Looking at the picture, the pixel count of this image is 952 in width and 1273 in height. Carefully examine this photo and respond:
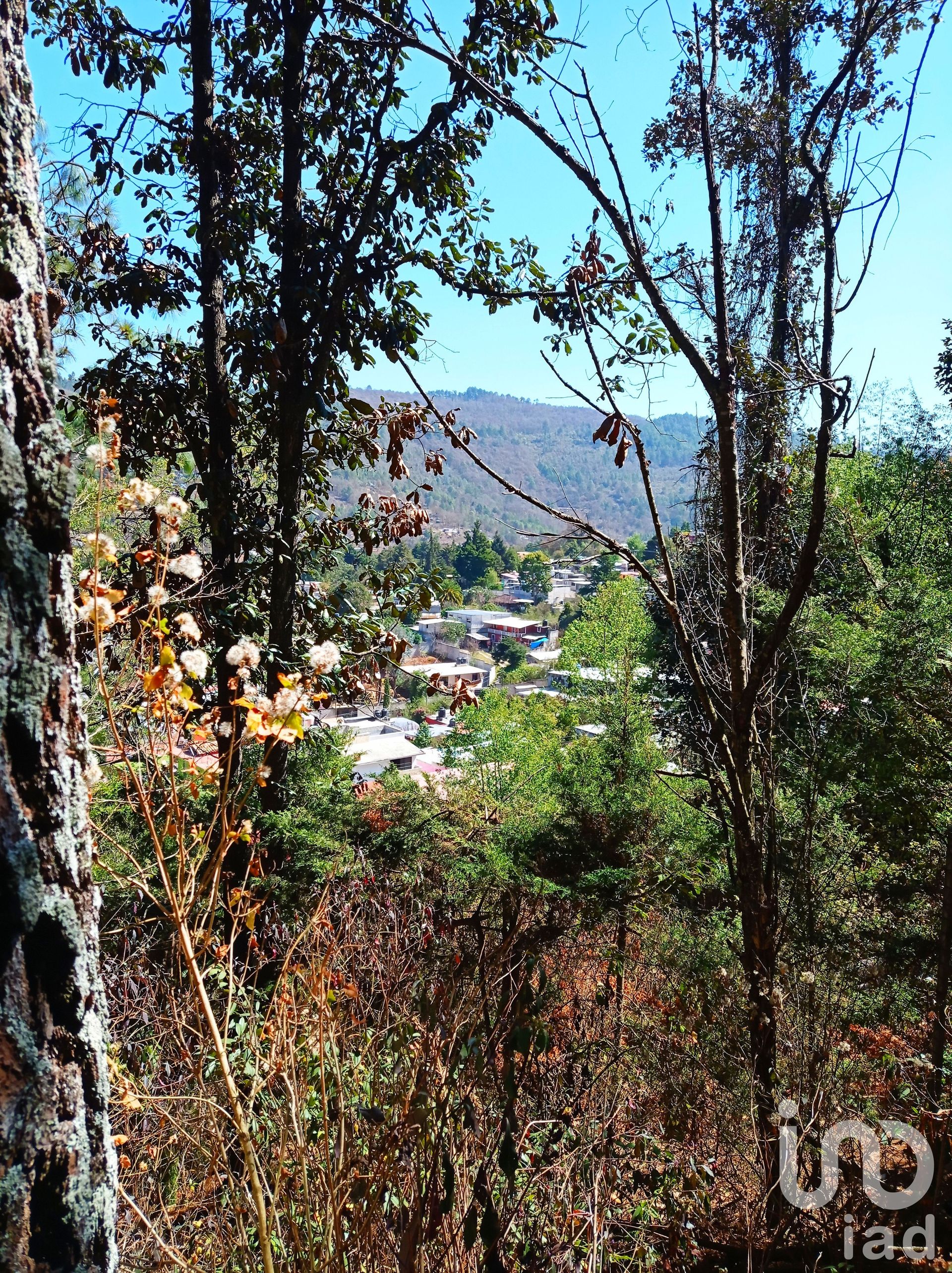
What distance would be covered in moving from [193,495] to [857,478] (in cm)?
743

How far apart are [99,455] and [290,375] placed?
2.38 meters

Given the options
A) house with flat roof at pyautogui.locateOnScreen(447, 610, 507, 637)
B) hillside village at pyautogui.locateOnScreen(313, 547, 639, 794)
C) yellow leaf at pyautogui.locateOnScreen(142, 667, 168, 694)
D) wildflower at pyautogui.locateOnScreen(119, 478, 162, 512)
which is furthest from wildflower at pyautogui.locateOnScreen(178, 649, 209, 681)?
house with flat roof at pyautogui.locateOnScreen(447, 610, 507, 637)

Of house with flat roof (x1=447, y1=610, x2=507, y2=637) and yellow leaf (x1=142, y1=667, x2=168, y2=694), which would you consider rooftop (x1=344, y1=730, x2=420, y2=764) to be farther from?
house with flat roof (x1=447, y1=610, x2=507, y2=637)

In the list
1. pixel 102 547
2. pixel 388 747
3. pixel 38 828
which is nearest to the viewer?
pixel 38 828

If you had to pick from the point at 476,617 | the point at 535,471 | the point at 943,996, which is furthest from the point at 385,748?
the point at 535,471

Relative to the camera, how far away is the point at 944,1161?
218cm

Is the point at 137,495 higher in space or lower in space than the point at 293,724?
higher

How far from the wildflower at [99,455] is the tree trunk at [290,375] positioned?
2.03m

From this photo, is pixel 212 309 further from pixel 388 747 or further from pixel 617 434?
pixel 388 747

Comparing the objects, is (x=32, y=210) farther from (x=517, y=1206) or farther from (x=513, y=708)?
(x=513, y=708)

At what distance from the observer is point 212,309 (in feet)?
11.8

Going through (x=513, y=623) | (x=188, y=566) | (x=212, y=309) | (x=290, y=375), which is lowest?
(x=513, y=623)

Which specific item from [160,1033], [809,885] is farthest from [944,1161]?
[160,1033]

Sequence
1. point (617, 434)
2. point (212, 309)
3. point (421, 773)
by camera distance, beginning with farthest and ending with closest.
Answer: point (421, 773)
point (212, 309)
point (617, 434)
